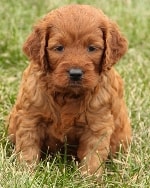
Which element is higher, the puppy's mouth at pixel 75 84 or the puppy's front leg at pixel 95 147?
the puppy's mouth at pixel 75 84

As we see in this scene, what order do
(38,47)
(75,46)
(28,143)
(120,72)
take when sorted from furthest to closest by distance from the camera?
(120,72) → (28,143) → (38,47) → (75,46)

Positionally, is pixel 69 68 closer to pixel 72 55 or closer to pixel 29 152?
pixel 72 55

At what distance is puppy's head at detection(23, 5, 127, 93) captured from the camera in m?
6.76

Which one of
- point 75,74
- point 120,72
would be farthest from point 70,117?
point 120,72

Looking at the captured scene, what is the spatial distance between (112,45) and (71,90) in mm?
576

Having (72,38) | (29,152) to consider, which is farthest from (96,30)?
(29,152)

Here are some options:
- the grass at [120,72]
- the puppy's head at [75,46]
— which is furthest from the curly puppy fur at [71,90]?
the grass at [120,72]

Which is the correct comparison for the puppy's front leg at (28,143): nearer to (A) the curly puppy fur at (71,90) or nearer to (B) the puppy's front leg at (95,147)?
(A) the curly puppy fur at (71,90)

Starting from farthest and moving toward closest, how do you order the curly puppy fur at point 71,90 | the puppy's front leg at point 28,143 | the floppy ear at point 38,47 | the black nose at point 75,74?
the puppy's front leg at point 28,143 < the floppy ear at point 38,47 < the curly puppy fur at point 71,90 < the black nose at point 75,74

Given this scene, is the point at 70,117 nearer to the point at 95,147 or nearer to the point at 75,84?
the point at 95,147

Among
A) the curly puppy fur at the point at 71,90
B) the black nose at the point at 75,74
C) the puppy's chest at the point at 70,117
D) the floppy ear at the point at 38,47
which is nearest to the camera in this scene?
the black nose at the point at 75,74

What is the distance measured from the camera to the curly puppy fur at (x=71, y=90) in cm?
684

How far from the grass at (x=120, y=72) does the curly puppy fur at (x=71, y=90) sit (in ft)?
0.69

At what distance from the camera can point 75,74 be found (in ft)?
21.9
